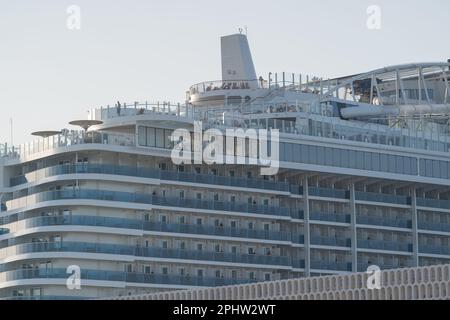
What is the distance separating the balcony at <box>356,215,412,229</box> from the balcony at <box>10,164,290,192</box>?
22.5ft

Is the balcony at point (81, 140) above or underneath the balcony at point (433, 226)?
above

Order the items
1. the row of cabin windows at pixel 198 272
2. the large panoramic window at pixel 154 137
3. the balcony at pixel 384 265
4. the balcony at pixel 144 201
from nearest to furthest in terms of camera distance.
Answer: the balcony at pixel 144 201 < the row of cabin windows at pixel 198 272 < the large panoramic window at pixel 154 137 < the balcony at pixel 384 265

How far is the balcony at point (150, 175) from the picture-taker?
132375mm

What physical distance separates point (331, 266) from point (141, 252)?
52.1 ft

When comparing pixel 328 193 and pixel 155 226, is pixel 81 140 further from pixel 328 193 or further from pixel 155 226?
pixel 328 193

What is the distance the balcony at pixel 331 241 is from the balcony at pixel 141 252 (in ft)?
10.5

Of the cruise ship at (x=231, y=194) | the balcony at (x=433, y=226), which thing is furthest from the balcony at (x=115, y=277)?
the balcony at (x=433, y=226)

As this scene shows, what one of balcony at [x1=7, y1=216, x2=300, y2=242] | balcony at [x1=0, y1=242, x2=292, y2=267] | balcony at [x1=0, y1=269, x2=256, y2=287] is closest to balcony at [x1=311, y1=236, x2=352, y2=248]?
balcony at [x1=7, y1=216, x2=300, y2=242]

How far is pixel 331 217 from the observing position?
5714 inches

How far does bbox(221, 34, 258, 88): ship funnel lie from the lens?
156500 mm

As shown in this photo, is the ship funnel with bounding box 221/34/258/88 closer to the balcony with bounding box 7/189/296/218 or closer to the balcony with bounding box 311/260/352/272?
the balcony with bounding box 7/189/296/218

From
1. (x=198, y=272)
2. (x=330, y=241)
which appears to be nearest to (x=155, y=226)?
(x=198, y=272)

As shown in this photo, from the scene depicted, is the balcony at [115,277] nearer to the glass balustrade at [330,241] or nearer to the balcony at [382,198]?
the glass balustrade at [330,241]
